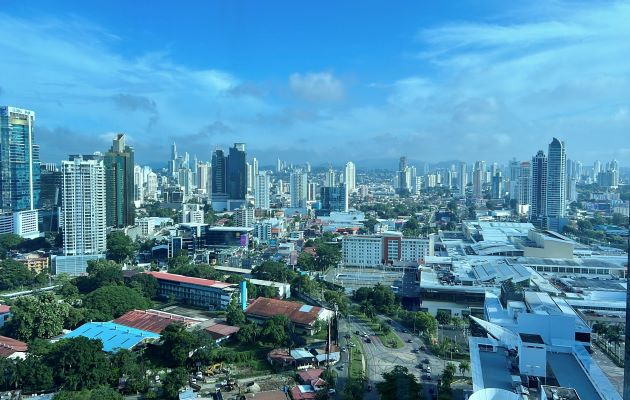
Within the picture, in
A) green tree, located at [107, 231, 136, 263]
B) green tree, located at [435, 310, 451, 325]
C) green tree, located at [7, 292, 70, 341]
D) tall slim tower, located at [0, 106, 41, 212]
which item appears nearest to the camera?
green tree, located at [7, 292, 70, 341]

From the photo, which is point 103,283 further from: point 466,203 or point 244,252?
point 466,203

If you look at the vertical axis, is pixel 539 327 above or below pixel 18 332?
above

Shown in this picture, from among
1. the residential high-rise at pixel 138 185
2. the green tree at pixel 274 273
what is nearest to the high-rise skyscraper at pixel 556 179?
the green tree at pixel 274 273

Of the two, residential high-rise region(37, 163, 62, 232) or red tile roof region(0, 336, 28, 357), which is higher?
residential high-rise region(37, 163, 62, 232)

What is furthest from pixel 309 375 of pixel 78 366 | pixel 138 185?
pixel 138 185

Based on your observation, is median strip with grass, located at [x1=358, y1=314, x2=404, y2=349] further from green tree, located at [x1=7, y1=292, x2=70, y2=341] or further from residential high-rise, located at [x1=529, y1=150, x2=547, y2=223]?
residential high-rise, located at [x1=529, y1=150, x2=547, y2=223]

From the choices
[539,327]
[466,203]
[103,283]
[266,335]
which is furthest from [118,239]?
[466,203]

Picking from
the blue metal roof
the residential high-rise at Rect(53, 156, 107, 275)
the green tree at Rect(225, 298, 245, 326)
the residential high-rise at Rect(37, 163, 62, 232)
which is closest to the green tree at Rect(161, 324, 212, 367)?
the blue metal roof

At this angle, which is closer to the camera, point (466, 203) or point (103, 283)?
point (103, 283)
